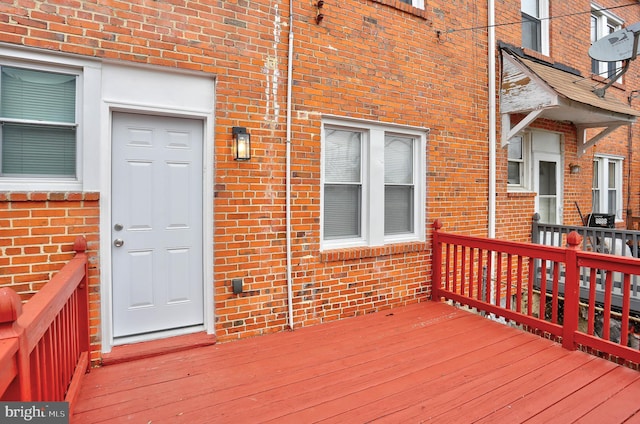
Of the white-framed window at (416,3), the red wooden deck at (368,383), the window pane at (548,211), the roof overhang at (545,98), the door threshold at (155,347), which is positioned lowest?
the red wooden deck at (368,383)

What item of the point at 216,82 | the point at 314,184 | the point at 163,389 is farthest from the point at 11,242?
the point at 314,184

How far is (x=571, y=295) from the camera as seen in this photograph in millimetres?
3232

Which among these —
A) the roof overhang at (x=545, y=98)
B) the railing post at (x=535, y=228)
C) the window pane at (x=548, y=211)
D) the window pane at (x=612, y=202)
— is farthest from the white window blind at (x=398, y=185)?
the window pane at (x=612, y=202)

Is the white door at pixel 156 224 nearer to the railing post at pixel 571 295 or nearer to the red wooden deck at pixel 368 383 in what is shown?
the red wooden deck at pixel 368 383

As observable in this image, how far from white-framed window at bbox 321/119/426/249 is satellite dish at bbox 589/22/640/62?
3412 millimetres

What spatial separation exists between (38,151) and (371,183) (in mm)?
3268

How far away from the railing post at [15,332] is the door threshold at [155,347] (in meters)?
1.66

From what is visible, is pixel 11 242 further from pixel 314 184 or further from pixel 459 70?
pixel 459 70

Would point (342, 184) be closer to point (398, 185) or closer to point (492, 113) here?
point (398, 185)

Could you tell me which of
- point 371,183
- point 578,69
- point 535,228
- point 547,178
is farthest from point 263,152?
point 578,69

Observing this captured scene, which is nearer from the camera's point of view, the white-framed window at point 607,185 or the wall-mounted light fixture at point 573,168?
the wall-mounted light fixture at point 573,168

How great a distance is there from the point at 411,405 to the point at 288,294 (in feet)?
5.56

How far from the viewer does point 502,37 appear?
5.53 metres

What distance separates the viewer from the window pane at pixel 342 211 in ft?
13.6
